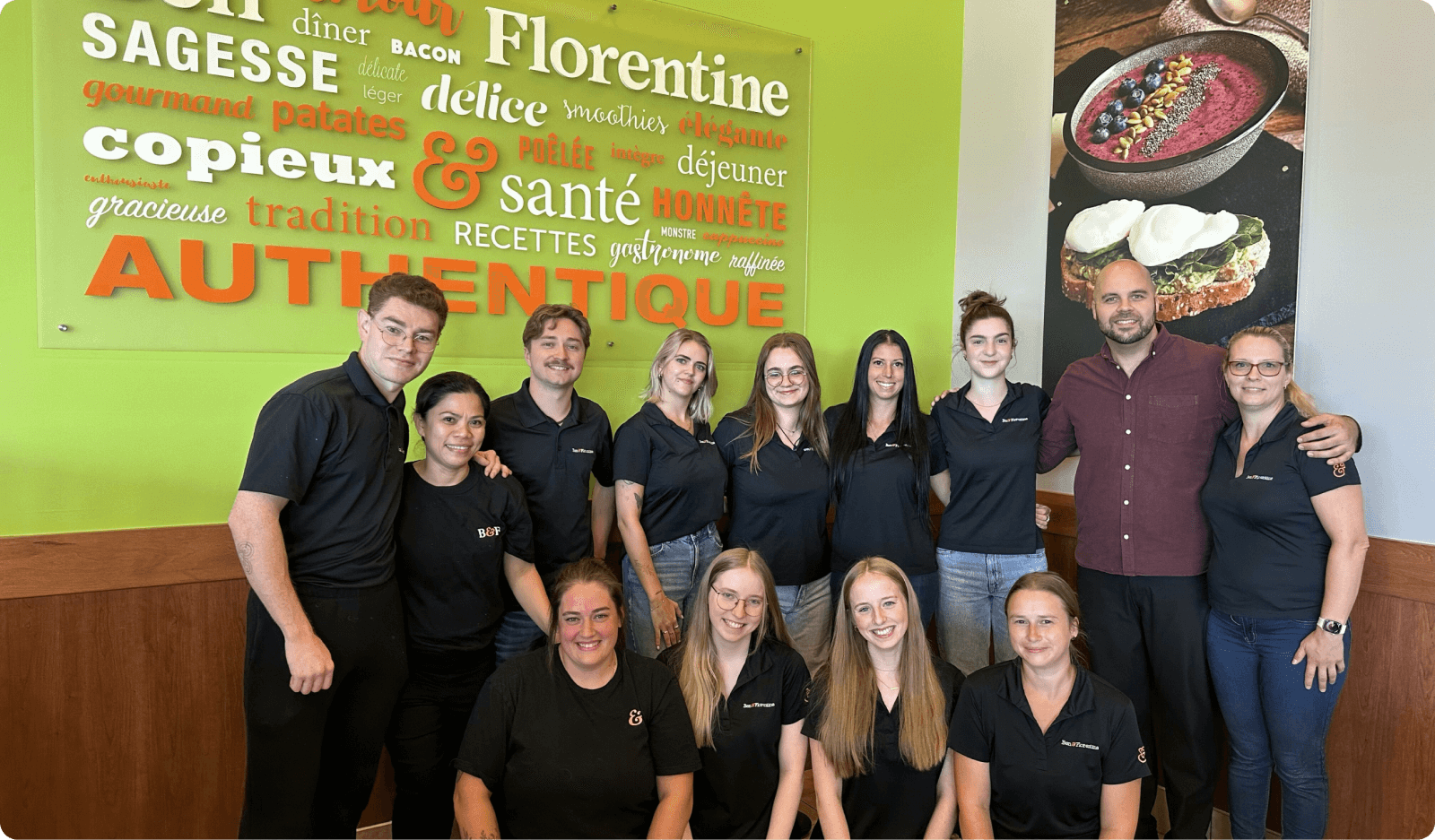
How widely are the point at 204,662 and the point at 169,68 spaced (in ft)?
5.49

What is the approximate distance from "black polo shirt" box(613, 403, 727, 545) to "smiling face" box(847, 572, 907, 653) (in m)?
0.77

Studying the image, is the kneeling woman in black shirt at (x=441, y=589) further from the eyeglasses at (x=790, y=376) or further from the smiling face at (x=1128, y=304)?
the smiling face at (x=1128, y=304)

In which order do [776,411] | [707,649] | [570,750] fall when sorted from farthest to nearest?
[776,411] < [707,649] < [570,750]

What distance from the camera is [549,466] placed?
2.66m

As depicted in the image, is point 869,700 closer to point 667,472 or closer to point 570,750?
point 570,750

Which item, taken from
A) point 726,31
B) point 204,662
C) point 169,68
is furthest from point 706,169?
point 204,662

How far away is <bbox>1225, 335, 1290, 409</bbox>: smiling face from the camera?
2434 mm

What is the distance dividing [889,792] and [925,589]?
2.86 feet

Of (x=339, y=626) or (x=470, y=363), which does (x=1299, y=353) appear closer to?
(x=470, y=363)

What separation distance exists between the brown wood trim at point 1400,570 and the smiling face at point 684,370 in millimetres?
2063

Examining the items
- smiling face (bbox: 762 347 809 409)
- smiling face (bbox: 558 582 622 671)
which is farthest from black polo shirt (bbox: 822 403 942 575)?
smiling face (bbox: 558 582 622 671)

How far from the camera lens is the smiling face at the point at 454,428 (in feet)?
7.64

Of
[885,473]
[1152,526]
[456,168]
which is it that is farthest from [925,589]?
[456,168]

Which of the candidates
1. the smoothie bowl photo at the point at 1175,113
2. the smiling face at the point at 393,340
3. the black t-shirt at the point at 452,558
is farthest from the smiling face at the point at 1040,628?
the smoothie bowl photo at the point at 1175,113
